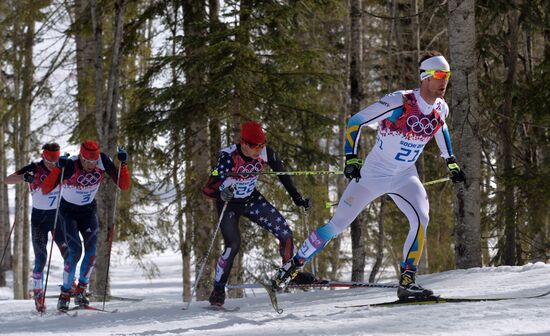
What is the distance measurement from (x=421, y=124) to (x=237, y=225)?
2.40m

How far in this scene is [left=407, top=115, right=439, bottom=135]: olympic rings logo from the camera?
664 cm

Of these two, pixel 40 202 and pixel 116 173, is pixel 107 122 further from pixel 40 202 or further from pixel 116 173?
pixel 116 173

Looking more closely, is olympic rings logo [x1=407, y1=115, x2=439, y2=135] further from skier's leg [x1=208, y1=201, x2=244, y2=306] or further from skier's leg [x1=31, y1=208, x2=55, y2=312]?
skier's leg [x1=31, y1=208, x2=55, y2=312]

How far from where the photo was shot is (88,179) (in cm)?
884

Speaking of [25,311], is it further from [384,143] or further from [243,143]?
[384,143]

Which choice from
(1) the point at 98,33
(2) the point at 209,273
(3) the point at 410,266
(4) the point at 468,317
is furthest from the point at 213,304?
(1) the point at 98,33

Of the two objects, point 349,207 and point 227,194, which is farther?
point 227,194

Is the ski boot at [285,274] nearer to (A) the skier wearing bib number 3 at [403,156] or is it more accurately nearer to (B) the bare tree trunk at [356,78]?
(A) the skier wearing bib number 3 at [403,156]

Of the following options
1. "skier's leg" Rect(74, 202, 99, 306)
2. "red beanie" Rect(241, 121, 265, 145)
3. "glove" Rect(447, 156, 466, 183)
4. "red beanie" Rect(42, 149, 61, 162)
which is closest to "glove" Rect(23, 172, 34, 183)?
"red beanie" Rect(42, 149, 61, 162)

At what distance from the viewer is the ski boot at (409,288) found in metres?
6.62

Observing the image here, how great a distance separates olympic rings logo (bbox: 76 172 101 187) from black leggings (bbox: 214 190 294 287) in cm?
Result: 179

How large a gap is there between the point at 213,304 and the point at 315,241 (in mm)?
1505

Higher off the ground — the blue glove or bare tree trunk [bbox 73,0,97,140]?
bare tree trunk [bbox 73,0,97,140]

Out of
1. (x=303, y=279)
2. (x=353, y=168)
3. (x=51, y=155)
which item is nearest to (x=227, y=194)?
(x=303, y=279)
